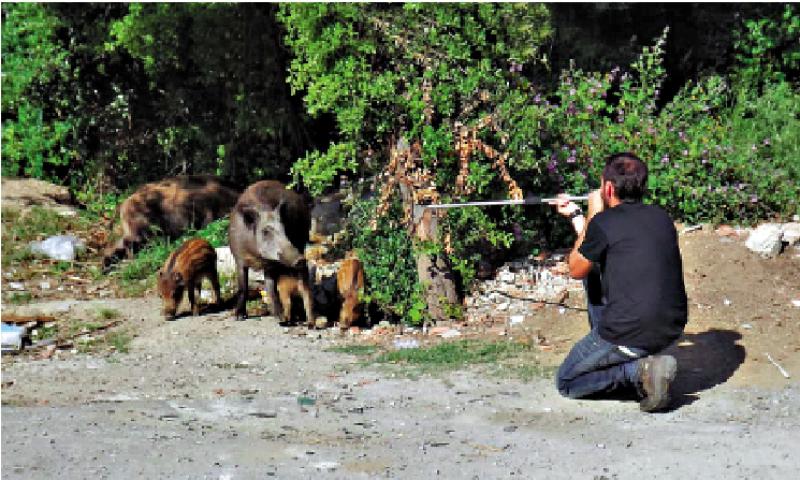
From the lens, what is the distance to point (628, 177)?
7488mm

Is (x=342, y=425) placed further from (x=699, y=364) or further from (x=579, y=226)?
(x=699, y=364)

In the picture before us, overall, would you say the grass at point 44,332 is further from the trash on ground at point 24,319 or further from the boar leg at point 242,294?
the boar leg at point 242,294

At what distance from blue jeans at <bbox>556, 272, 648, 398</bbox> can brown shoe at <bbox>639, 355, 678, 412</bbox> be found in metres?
0.09

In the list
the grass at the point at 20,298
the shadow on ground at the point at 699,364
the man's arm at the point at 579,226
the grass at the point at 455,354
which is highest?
the man's arm at the point at 579,226

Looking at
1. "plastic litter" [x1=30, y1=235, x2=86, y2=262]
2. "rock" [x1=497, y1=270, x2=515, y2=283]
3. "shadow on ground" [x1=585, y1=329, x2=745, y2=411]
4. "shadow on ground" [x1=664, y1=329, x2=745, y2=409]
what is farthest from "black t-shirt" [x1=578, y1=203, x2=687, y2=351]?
"plastic litter" [x1=30, y1=235, x2=86, y2=262]

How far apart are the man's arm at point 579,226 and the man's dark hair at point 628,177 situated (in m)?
0.26

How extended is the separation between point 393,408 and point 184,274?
308 cm

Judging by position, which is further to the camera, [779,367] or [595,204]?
[779,367]

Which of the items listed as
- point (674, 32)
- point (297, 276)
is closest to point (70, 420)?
point (297, 276)

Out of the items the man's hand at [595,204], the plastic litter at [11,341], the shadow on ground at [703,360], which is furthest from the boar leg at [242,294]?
the shadow on ground at [703,360]

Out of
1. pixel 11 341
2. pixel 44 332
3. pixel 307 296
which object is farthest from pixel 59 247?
pixel 307 296

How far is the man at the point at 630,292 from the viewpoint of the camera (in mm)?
7312

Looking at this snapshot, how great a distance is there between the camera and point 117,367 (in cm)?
890

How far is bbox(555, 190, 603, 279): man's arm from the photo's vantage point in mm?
7547
